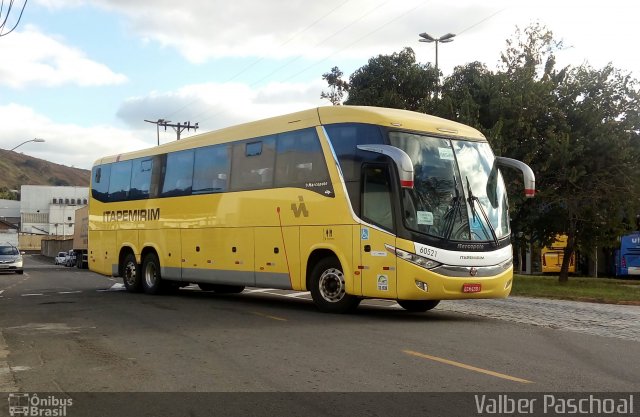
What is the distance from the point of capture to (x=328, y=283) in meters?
12.5

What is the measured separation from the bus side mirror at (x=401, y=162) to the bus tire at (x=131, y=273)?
10.2 metres

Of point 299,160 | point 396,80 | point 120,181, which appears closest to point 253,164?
point 299,160

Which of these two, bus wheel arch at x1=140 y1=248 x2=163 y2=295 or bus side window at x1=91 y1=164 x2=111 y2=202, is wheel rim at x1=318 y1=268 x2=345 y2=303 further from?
bus side window at x1=91 y1=164 x2=111 y2=202

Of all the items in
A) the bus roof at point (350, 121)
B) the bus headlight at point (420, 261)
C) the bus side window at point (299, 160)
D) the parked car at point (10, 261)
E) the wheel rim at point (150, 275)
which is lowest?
the parked car at point (10, 261)

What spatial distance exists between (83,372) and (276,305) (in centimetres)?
763

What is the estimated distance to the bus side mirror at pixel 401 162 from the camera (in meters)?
10.3

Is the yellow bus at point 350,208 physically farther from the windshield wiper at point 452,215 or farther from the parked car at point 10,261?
Result: the parked car at point 10,261

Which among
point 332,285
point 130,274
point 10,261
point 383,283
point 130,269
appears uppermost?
point 383,283

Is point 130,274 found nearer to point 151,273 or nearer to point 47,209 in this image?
point 151,273

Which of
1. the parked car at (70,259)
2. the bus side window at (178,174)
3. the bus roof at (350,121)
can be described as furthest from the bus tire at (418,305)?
the parked car at (70,259)
